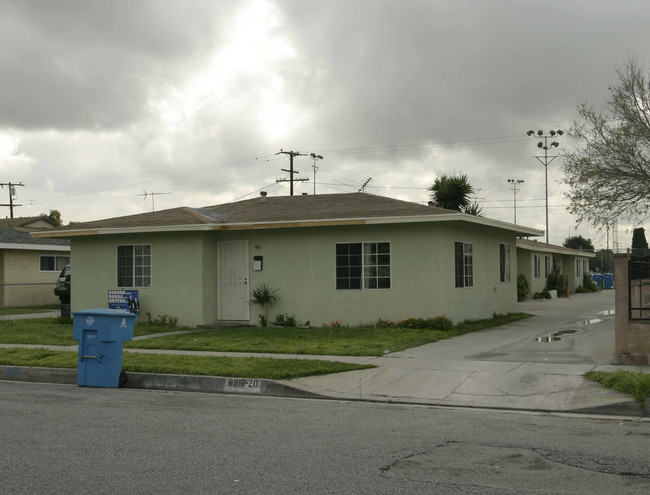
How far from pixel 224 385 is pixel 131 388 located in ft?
5.61

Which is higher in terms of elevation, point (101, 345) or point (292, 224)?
point (292, 224)

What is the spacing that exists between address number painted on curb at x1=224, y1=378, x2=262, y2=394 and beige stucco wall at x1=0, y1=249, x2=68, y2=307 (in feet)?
71.4

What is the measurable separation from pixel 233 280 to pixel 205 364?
26.2 ft

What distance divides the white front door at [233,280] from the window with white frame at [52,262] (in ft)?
55.0

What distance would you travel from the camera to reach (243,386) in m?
11.2

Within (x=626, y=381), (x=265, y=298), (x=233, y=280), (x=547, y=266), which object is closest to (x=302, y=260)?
(x=265, y=298)

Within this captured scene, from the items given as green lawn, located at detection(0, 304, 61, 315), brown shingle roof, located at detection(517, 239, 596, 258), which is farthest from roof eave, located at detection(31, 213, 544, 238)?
brown shingle roof, located at detection(517, 239, 596, 258)

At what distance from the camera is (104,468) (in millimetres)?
6270

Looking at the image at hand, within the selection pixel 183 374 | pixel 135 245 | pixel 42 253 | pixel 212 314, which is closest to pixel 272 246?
pixel 212 314

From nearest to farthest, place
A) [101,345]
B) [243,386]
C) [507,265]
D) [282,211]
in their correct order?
[243,386] < [101,345] < [282,211] < [507,265]

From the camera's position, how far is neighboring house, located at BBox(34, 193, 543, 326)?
60.7 ft

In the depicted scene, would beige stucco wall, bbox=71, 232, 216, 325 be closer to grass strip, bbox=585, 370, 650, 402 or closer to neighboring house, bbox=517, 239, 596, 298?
grass strip, bbox=585, 370, 650, 402

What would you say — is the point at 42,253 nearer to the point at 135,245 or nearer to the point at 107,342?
the point at 135,245

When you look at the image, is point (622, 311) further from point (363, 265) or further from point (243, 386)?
point (363, 265)
